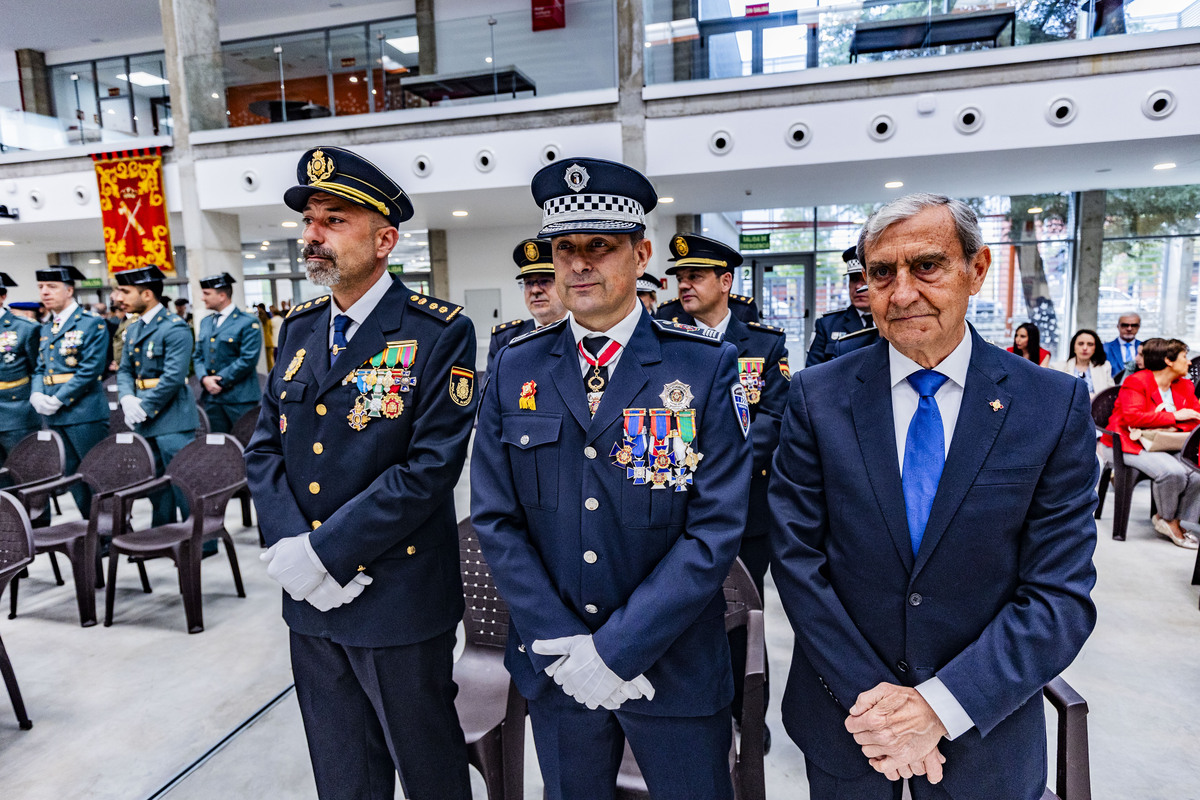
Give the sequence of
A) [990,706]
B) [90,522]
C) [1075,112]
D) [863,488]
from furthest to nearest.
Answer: [1075,112] < [90,522] < [863,488] < [990,706]

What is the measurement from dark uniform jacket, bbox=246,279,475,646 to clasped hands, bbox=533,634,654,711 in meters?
0.52

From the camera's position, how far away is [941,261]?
1245 mm

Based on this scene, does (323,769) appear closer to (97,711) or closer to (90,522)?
(97,711)

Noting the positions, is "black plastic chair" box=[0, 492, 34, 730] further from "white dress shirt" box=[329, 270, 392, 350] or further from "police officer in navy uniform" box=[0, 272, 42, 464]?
"police officer in navy uniform" box=[0, 272, 42, 464]

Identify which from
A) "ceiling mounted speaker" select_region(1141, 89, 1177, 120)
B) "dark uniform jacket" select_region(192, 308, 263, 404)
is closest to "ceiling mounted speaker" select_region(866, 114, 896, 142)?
"ceiling mounted speaker" select_region(1141, 89, 1177, 120)

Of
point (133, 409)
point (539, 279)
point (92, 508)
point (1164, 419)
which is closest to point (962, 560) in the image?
point (539, 279)

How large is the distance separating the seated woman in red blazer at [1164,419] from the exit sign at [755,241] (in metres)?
7.55

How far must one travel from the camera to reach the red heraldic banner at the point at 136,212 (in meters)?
9.74

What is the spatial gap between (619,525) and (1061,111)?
7803 mm

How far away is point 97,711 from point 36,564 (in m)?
2.52

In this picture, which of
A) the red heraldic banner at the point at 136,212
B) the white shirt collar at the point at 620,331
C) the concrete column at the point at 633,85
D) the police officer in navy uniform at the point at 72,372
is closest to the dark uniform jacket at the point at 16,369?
the police officer in navy uniform at the point at 72,372

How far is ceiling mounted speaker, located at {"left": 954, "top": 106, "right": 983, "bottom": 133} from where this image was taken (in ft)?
23.1

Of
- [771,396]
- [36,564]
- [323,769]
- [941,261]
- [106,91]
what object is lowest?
[36,564]

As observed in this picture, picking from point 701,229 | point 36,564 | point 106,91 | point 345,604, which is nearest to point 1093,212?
point 701,229
